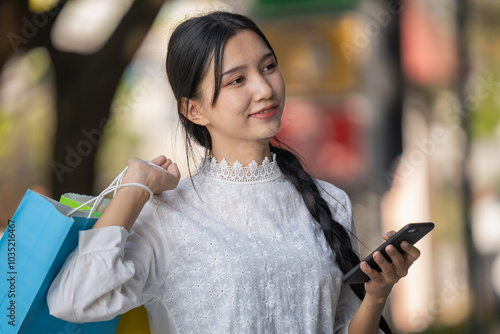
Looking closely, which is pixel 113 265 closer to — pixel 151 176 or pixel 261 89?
pixel 151 176

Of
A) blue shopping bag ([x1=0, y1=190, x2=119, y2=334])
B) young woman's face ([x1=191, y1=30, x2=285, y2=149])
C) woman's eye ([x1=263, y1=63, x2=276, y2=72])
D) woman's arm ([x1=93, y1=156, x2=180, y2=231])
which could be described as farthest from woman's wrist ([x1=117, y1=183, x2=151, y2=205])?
woman's eye ([x1=263, y1=63, x2=276, y2=72])

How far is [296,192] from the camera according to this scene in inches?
77.2

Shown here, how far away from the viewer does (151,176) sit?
5.53 feet

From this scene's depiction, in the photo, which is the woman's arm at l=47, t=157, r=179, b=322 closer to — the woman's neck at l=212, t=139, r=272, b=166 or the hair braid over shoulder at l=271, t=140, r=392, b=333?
the woman's neck at l=212, t=139, r=272, b=166

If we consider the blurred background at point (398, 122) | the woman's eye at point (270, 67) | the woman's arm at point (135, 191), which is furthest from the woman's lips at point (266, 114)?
the blurred background at point (398, 122)

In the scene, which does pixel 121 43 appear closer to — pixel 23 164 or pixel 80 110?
pixel 80 110

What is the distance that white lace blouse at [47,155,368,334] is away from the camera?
1.56 meters

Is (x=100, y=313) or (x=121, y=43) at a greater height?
(x=121, y=43)

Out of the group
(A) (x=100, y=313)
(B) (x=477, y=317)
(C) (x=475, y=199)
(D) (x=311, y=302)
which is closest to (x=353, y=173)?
(C) (x=475, y=199)

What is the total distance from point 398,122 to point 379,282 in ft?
11.1

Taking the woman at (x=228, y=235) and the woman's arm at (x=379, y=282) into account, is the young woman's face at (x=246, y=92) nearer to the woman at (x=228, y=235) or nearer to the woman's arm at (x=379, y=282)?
the woman at (x=228, y=235)

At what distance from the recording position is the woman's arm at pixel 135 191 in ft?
5.21

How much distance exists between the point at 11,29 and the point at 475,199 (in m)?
4.03

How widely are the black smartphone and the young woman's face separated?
421mm
